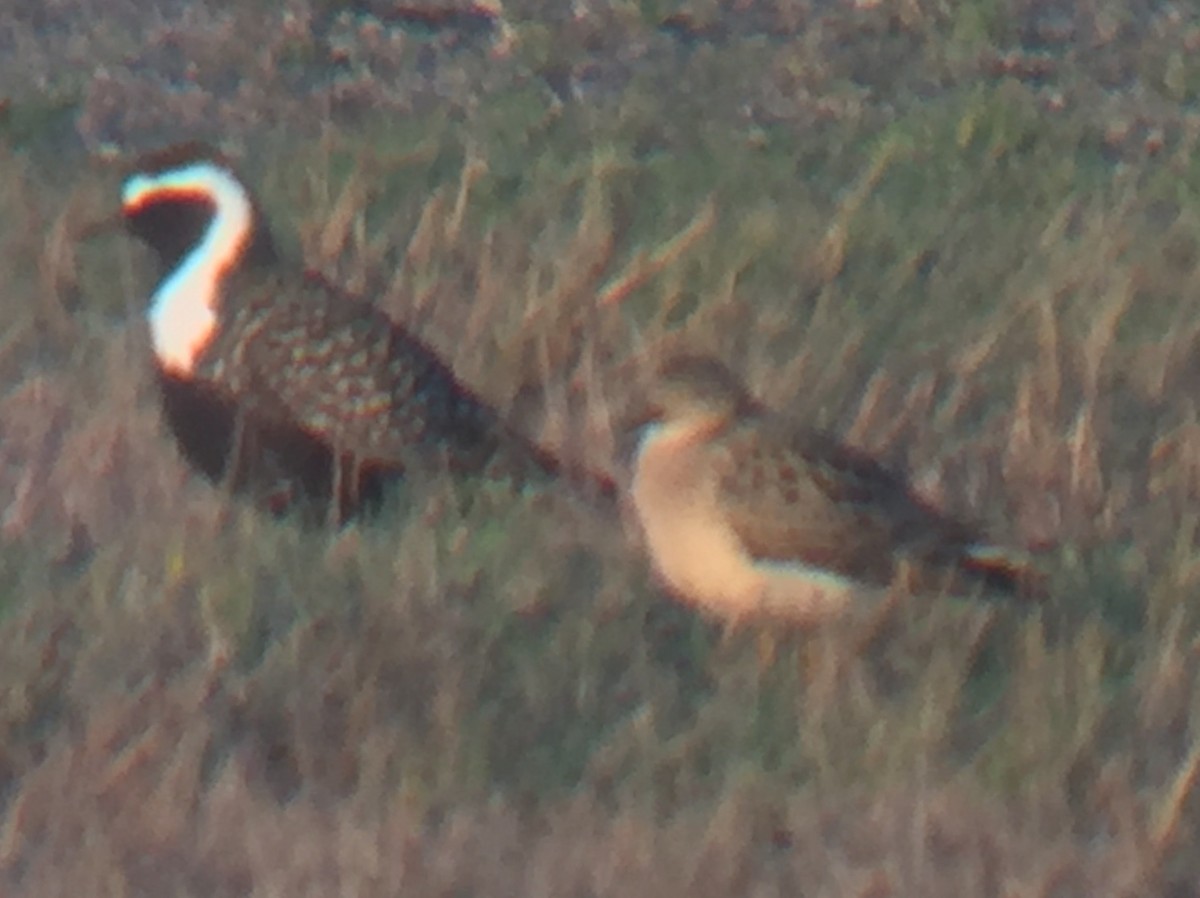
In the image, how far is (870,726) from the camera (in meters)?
6.26

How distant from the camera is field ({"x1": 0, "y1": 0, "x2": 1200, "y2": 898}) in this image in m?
5.91

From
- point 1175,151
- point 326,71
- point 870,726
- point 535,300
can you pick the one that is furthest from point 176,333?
point 1175,151

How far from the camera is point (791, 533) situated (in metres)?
6.93

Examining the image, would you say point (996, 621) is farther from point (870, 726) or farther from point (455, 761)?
point (455, 761)

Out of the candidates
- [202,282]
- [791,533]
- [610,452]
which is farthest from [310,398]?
[791,533]

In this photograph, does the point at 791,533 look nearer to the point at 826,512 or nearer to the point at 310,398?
the point at 826,512

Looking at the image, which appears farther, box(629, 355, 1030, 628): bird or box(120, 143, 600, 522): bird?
box(120, 143, 600, 522): bird

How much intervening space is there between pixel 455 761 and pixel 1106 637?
1428mm

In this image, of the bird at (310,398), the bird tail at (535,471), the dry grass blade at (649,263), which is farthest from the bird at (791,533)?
the dry grass blade at (649,263)

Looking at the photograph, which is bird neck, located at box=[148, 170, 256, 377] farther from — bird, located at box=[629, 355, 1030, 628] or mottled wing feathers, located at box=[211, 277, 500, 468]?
bird, located at box=[629, 355, 1030, 628]

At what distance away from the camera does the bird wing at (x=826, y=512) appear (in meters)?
6.89

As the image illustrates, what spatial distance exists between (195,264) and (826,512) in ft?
6.05

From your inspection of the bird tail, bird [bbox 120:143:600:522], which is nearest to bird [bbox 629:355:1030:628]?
the bird tail

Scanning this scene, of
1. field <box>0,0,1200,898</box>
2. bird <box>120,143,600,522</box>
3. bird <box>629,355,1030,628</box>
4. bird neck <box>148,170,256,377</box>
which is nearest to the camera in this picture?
field <box>0,0,1200,898</box>
